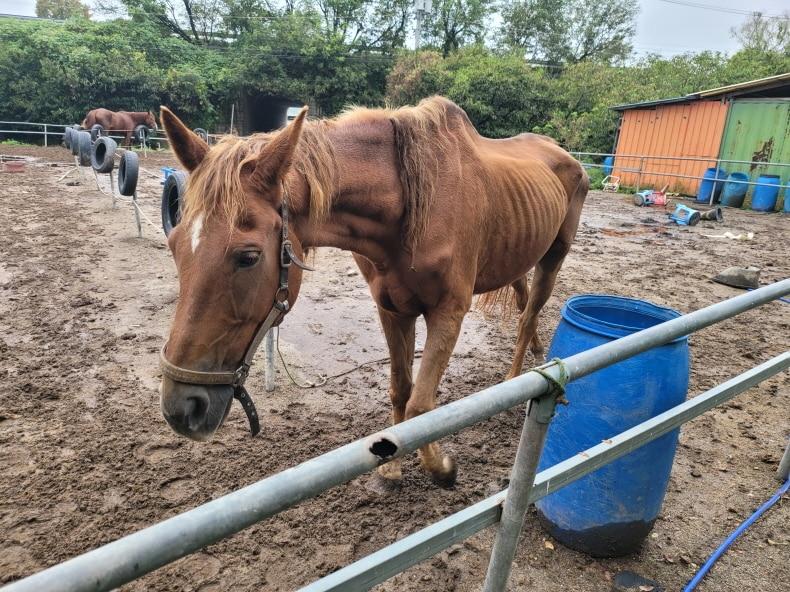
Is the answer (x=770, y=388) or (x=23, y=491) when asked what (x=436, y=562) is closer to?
(x=23, y=491)

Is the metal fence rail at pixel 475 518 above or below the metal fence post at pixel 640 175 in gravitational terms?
below

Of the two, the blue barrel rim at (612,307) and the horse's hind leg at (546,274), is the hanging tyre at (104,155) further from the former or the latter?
the blue barrel rim at (612,307)

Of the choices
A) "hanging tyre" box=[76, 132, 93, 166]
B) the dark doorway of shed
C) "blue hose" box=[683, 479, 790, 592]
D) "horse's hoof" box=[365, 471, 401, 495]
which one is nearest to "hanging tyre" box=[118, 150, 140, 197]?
"hanging tyre" box=[76, 132, 93, 166]

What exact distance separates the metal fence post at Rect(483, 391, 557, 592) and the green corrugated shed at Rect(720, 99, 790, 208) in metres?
15.7

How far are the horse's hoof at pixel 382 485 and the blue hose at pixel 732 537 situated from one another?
1.33 meters

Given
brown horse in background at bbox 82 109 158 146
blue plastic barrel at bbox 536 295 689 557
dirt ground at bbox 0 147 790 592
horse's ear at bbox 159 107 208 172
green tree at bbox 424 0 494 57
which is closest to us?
horse's ear at bbox 159 107 208 172

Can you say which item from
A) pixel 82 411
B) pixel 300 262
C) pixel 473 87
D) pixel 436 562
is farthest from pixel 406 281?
pixel 473 87

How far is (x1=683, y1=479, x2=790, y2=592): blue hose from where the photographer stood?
1977 mm

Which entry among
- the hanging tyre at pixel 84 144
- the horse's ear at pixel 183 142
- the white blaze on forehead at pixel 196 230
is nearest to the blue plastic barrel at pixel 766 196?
the horse's ear at pixel 183 142

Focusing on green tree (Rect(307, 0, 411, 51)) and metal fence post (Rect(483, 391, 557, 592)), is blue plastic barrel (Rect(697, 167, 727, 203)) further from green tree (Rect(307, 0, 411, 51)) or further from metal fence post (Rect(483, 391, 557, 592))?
green tree (Rect(307, 0, 411, 51))

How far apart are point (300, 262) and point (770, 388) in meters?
3.78

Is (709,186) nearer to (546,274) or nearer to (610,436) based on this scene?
(546,274)

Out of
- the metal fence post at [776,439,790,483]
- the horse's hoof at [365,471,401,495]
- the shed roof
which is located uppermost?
the shed roof

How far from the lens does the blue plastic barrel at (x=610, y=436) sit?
1907 millimetres
